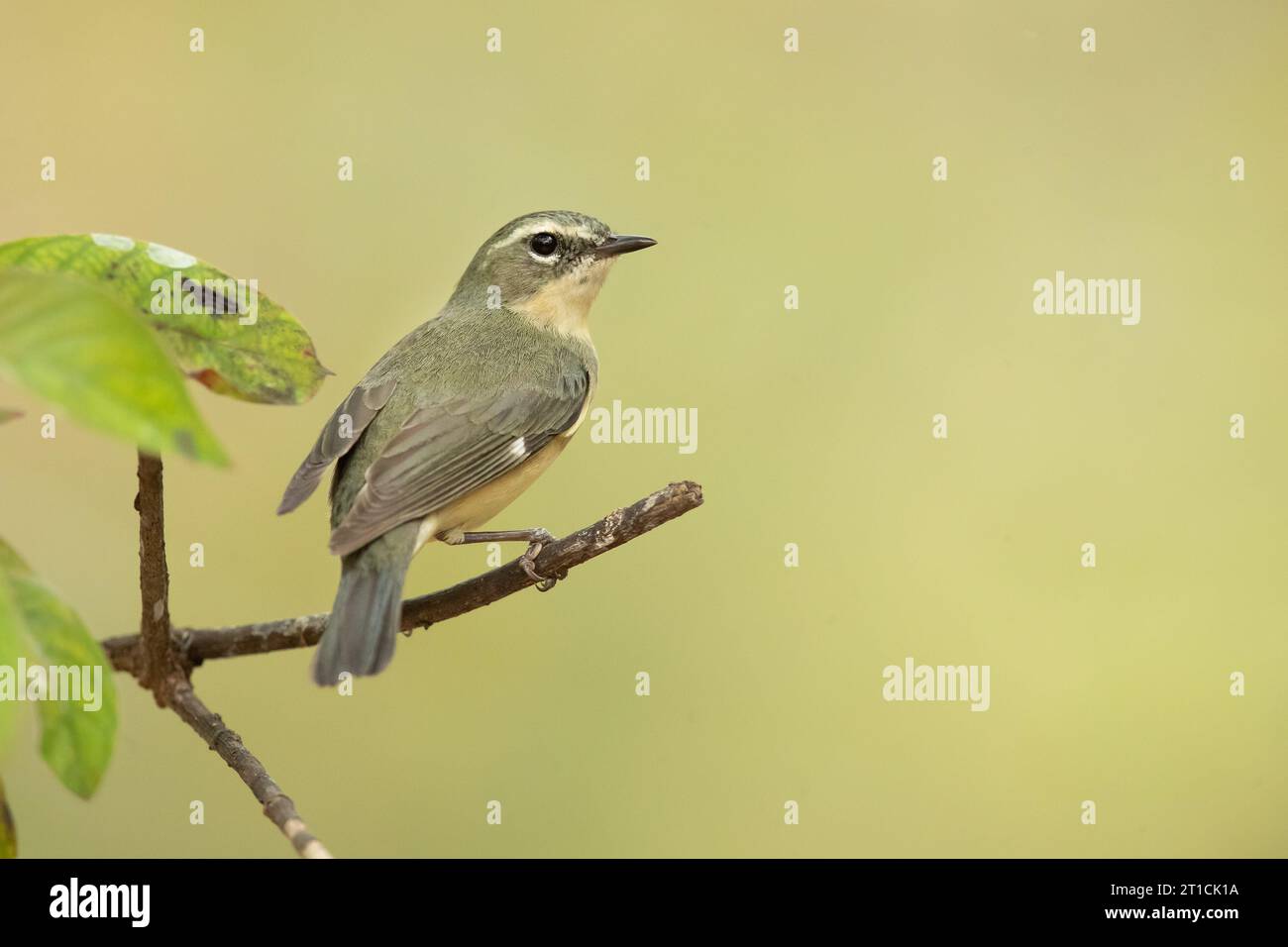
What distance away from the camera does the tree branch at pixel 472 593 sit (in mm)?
2303

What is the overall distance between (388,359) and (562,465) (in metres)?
1.72

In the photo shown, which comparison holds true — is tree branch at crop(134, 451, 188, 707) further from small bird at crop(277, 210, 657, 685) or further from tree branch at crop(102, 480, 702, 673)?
small bird at crop(277, 210, 657, 685)

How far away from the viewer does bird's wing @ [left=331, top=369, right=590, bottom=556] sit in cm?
287

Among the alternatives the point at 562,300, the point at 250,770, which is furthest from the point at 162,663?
the point at 562,300

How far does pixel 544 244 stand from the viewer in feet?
12.4

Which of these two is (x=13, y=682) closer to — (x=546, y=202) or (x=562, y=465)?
(x=562, y=465)

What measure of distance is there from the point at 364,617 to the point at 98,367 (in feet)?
5.21

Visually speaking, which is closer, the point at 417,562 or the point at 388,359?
the point at 388,359

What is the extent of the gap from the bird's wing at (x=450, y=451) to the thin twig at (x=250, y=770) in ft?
1.86

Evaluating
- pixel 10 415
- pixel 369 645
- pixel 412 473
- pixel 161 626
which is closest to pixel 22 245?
pixel 10 415

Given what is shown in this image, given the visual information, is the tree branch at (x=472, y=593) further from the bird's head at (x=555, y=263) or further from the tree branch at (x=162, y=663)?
the bird's head at (x=555, y=263)

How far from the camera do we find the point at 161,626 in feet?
7.37

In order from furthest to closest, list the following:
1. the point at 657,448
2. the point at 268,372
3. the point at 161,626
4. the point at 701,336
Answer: the point at 701,336 < the point at 657,448 < the point at 161,626 < the point at 268,372

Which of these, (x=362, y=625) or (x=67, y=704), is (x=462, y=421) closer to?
(x=362, y=625)
